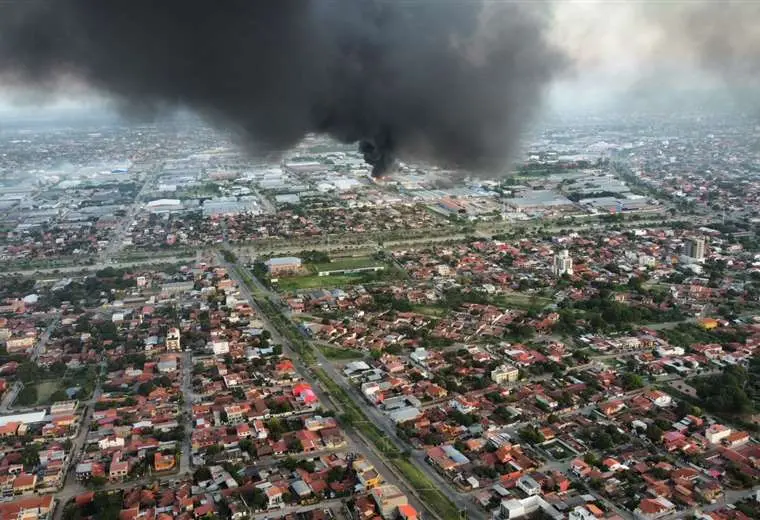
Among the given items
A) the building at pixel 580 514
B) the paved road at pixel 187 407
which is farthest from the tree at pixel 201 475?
the building at pixel 580 514

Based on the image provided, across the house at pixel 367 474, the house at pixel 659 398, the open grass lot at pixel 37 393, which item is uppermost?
the house at pixel 659 398

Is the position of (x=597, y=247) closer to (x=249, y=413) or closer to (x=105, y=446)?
(x=249, y=413)

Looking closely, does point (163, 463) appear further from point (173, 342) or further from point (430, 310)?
point (430, 310)

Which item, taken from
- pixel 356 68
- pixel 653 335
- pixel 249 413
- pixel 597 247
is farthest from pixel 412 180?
pixel 356 68

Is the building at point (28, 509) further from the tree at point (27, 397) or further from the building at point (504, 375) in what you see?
the building at point (504, 375)

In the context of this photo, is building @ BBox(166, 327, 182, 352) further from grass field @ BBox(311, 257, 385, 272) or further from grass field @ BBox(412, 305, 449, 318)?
grass field @ BBox(311, 257, 385, 272)

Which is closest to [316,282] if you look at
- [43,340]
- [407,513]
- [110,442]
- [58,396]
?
[43,340]

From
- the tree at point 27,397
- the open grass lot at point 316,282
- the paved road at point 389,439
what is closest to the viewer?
the paved road at point 389,439

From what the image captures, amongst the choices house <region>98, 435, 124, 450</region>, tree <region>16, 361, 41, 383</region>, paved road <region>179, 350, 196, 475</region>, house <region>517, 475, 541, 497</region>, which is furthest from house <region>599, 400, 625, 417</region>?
tree <region>16, 361, 41, 383</region>
